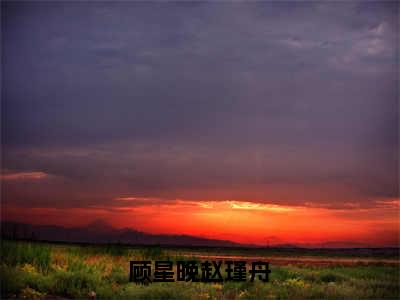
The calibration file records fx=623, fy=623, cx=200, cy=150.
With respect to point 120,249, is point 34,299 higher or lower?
lower

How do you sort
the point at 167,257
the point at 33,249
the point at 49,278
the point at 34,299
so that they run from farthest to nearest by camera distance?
1. the point at 167,257
2. the point at 33,249
3. the point at 49,278
4. the point at 34,299

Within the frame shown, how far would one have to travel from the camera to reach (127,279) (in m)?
14.4

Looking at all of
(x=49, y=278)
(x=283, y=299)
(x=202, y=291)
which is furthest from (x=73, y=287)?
(x=283, y=299)

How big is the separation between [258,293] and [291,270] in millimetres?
2030

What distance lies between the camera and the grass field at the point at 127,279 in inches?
531

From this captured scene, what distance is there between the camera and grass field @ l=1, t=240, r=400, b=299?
1349 cm

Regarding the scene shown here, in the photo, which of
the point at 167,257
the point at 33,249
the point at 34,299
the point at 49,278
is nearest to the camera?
the point at 34,299

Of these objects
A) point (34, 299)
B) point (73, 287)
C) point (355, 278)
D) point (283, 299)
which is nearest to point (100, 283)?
point (73, 287)

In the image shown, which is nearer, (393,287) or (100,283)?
(100,283)

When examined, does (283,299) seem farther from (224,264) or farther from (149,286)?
(149,286)

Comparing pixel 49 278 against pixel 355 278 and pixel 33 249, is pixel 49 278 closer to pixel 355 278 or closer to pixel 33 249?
pixel 33 249

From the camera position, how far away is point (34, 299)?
12828mm

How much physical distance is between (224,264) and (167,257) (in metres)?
1.45

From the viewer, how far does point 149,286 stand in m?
13.9
